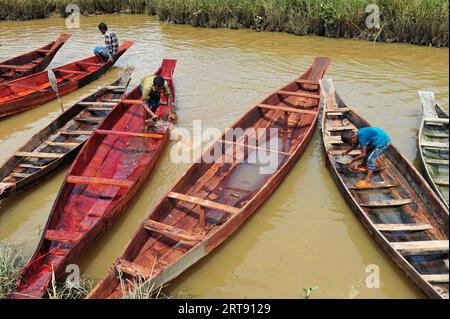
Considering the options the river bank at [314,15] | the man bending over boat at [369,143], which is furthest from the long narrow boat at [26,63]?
the man bending over boat at [369,143]

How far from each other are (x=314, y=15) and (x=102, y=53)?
7417 millimetres

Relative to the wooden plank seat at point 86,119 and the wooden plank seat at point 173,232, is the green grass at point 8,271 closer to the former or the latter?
the wooden plank seat at point 173,232

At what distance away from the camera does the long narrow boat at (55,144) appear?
19.1ft

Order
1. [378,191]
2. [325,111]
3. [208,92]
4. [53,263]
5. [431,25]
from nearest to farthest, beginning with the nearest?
[53,263] → [378,191] → [325,111] → [208,92] → [431,25]

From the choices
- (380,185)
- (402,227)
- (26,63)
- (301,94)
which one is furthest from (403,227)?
(26,63)

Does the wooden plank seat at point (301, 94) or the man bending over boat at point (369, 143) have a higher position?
the wooden plank seat at point (301, 94)

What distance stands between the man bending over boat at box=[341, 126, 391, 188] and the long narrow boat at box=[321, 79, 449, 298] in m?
0.19

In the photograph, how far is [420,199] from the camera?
5.12 m

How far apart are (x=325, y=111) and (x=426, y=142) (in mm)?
1853

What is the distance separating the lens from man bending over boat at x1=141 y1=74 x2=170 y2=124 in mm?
6555

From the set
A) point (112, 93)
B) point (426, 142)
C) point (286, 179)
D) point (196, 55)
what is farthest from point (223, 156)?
point (196, 55)

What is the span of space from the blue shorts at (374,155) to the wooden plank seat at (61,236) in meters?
4.14

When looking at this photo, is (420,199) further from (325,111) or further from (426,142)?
(325,111)

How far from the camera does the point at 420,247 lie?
423 centimetres
